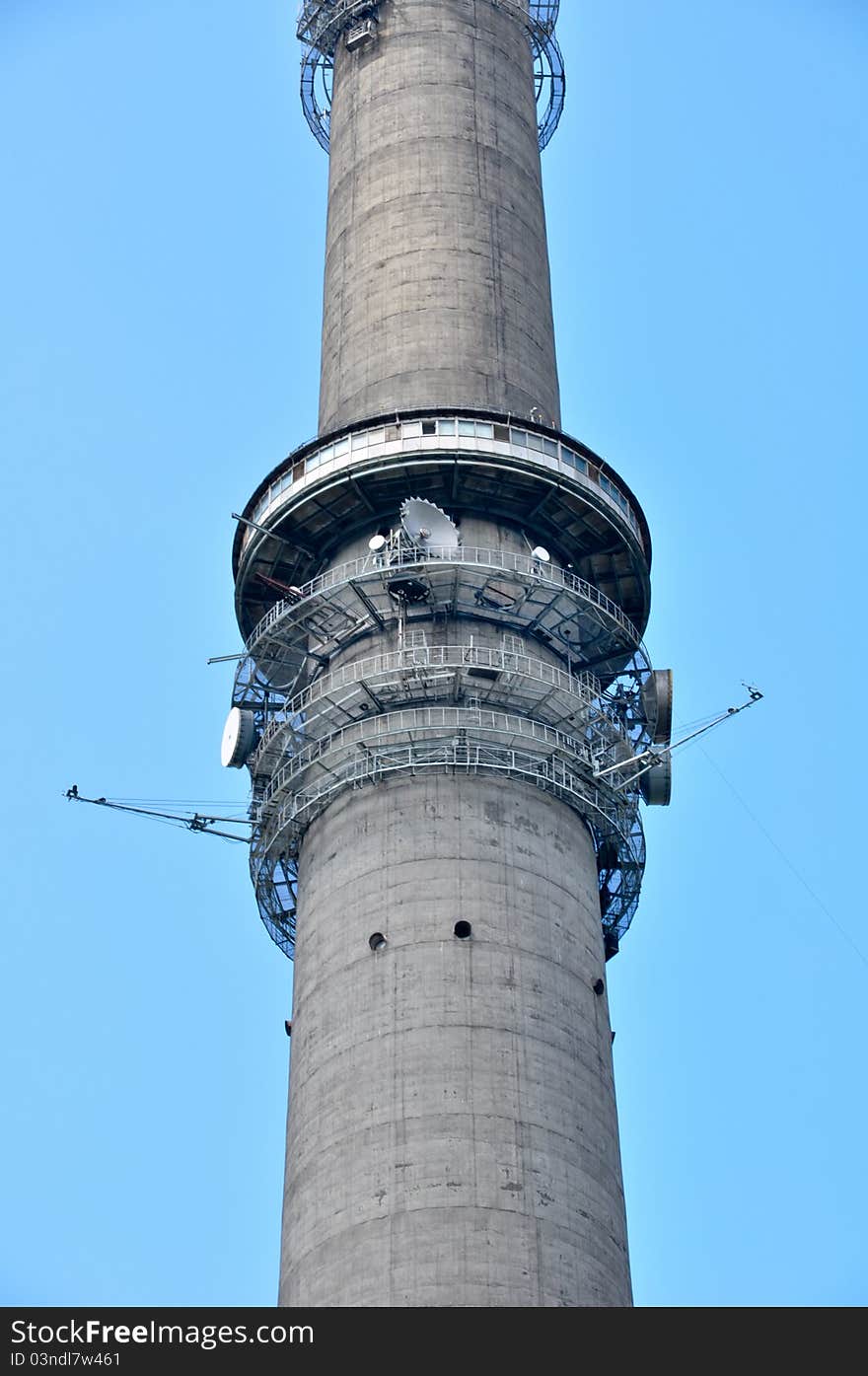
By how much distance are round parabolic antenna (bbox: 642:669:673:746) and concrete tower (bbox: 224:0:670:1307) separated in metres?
0.09

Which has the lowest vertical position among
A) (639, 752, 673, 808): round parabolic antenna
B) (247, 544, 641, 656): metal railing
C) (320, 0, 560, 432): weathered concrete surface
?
(639, 752, 673, 808): round parabolic antenna

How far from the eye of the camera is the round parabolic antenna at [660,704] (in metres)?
59.1

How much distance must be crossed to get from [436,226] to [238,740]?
17.2 m

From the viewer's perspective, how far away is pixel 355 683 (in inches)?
2234

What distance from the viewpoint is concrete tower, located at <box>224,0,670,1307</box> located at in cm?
4894

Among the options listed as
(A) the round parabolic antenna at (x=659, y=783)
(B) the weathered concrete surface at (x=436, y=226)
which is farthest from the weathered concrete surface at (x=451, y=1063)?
(B) the weathered concrete surface at (x=436, y=226)

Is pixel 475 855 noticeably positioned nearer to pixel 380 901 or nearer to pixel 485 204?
pixel 380 901

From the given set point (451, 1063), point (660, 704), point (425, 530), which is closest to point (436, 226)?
point (425, 530)

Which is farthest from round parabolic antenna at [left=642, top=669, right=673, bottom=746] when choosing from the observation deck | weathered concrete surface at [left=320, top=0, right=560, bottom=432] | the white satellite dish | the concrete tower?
weathered concrete surface at [left=320, top=0, right=560, bottom=432]

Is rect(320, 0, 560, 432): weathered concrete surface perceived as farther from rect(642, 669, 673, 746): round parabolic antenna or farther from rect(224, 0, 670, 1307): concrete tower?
rect(642, 669, 673, 746): round parabolic antenna

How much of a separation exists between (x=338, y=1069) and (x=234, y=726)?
11.8 m

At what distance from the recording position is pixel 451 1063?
4981 cm

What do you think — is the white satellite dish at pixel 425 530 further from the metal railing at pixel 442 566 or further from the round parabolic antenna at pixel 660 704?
the round parabolic antenna at pixel 660 704

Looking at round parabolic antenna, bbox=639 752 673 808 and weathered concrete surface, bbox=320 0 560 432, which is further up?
weathered concrete surface, bbox=320 0 560 432
